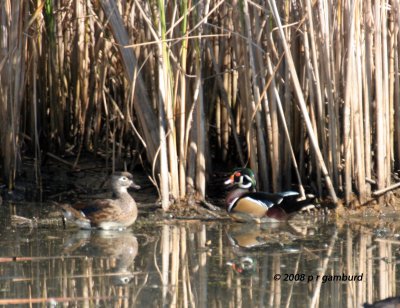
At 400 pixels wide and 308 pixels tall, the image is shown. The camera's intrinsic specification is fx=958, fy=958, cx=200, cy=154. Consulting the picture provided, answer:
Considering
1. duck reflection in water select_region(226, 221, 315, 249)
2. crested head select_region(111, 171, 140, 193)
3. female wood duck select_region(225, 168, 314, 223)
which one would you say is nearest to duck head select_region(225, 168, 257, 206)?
female wood duck select_region(225, 168, 314, 223)

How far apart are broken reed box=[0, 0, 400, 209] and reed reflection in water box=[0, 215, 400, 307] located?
1.79ft

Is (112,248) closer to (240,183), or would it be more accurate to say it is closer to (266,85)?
(240,183)

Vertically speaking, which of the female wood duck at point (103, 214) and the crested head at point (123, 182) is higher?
the crested head at point (123, 182)

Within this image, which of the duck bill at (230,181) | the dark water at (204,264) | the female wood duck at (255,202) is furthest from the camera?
the duck bill at (230,181)

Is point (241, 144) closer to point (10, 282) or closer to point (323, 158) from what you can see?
point (323, 158)

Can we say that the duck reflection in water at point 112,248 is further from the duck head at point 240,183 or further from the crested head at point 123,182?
the duck head at point 240,183

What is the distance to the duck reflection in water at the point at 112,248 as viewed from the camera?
6141 mm

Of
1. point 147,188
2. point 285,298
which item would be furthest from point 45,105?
point 285,298

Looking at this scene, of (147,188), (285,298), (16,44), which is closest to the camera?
(285,298)

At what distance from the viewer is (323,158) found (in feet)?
26.5

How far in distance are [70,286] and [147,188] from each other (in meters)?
3.56

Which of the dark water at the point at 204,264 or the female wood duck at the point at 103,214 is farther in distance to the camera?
the female wood duck at the point at 103,214

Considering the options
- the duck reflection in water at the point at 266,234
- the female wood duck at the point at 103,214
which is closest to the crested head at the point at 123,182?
the female wood duck at the point at 103,214

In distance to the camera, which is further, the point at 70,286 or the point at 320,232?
the point at 320,232
